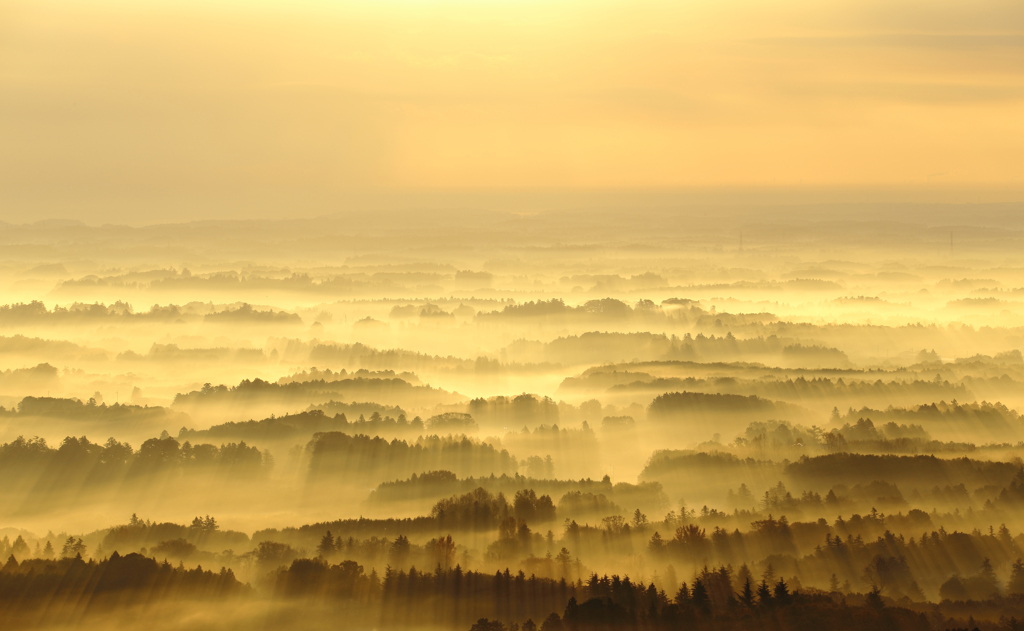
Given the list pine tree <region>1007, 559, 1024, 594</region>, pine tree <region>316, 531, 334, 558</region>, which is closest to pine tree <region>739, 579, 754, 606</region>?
pine tree <region>1007, 559, 1024, 594</region>

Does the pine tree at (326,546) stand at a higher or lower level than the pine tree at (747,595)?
higher

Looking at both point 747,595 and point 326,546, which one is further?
point 326,546

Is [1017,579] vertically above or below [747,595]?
above

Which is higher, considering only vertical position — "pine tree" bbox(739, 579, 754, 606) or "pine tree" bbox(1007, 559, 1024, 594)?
"pine tree" bbox(1007, 559, 1024, 594)

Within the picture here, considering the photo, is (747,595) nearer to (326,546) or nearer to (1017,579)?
(1017,579)

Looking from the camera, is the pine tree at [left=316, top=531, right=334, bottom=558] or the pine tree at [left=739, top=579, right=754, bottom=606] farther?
the pine tree at [left=316, top=531, right=334, bottom=558]

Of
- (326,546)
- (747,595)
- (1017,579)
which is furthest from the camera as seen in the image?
(326,546)

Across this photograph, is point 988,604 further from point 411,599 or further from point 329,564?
point 329,564

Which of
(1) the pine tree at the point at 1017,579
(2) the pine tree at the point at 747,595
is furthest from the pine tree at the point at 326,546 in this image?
(1) the pine tree at the point at 1017,579

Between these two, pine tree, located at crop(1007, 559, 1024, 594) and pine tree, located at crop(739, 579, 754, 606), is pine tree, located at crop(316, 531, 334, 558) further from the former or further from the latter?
pine tree, located at crop(1007, 559, 1024, 594)

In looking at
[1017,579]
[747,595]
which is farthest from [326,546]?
[1017,579]

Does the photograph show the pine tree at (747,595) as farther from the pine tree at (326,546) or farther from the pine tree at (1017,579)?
the pine tree at (326,546)

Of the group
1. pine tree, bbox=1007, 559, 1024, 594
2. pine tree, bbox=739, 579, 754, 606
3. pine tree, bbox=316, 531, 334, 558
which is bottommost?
pine tree, bbox=739, 579, 754, 606
